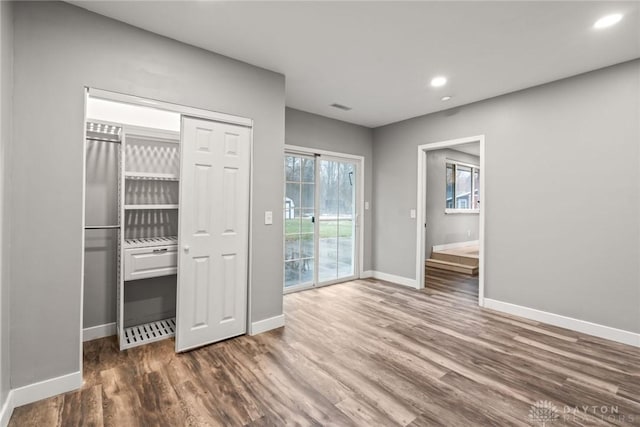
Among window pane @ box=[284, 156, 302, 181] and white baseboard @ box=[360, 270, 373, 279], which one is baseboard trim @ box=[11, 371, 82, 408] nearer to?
window pane @ box=[284, 156, 302, 181]

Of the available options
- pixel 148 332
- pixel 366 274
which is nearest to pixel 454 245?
pixel 366 274

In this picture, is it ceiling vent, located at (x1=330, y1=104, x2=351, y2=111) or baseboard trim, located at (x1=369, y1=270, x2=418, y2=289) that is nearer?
ceiling vent, located at (x1=330, y1=104, x2=351, y2=111)

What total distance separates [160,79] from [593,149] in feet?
13.7

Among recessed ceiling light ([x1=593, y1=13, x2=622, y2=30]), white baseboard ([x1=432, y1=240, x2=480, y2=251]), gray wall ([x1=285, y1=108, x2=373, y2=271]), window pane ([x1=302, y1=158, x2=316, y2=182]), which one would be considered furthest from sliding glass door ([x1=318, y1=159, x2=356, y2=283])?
recessed ceiling light ([x1=593, y1=13, x2=622, y2=30])

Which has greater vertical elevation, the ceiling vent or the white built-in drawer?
the ceiling vent

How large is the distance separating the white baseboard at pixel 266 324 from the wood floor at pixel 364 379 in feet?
0.29

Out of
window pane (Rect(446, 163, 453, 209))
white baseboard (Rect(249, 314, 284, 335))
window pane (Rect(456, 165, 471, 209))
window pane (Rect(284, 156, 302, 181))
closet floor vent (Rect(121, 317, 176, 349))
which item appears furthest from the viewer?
window pane (Rect(456, 165, 471, 209))

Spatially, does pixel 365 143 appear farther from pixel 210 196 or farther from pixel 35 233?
pixel 35 233

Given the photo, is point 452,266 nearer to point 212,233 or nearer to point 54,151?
point 212,233

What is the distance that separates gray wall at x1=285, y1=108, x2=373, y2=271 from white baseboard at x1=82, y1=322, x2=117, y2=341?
300 centimetres

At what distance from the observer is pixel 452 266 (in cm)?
598

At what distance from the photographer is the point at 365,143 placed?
5309mm

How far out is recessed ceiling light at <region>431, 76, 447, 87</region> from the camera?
130 inches

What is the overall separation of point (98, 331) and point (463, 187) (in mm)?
7472
